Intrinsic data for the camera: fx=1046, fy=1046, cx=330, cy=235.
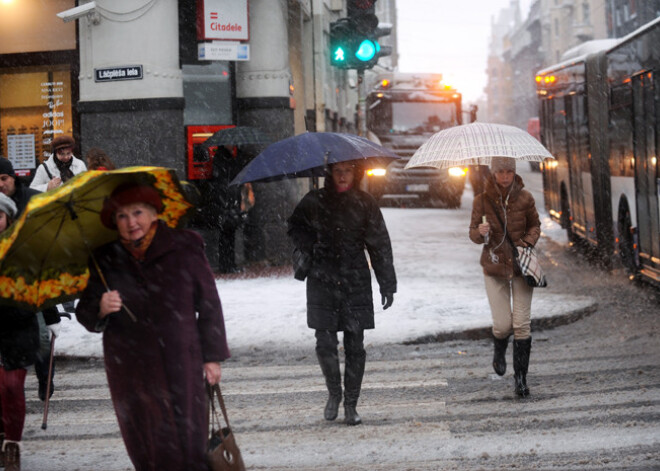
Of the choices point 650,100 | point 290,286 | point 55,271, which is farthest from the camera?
point 290,286

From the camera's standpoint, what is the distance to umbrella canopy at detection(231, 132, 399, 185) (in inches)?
271

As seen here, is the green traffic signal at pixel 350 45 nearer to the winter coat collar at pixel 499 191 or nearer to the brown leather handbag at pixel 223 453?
the winter coat collar at pixel 499 191

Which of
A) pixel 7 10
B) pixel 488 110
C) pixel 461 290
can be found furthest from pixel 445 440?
pixel 488 110

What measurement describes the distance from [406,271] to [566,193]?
5141mm

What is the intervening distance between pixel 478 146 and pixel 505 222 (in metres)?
0.62

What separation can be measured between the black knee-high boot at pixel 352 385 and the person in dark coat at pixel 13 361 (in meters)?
2.18

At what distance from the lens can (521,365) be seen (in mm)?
7766

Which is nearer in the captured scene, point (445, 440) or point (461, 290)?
point (445, 440)

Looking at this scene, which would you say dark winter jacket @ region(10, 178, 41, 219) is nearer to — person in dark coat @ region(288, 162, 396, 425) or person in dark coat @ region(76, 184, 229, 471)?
person in dark coat @ region(288, 162, 396, 425)

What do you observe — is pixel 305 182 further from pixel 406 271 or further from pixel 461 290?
pixel 461 290

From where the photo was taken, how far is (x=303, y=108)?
19500 mm

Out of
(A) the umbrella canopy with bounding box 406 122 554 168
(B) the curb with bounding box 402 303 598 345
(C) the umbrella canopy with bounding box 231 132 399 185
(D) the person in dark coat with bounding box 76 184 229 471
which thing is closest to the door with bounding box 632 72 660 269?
(B) the curb with bounding box 402 303 598 345

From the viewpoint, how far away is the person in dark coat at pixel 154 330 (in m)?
4.34

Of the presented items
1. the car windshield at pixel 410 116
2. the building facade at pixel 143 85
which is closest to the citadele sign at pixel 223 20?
the building facade at pixel 143 85
